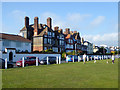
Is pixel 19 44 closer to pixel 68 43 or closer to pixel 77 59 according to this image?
pixel 77 59

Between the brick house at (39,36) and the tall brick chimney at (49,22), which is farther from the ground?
the tall brick chimney at (49,22)

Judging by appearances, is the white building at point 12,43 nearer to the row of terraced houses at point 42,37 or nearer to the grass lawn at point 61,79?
the row of terraced houses at point 42,37

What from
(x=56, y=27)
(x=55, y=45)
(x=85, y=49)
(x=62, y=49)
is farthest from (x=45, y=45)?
(x=85, y=49)

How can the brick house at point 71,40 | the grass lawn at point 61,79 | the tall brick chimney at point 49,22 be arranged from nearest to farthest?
the grass lawn at point 61,79 → the tall brick chimney at point 49,22 → the brick house at point 71,40

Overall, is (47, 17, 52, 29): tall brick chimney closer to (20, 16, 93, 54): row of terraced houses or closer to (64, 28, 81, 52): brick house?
(20, 16, 93, 54): row of terraced houses

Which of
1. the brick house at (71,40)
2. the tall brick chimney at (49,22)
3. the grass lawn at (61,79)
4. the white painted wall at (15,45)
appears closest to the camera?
the grass lawn at (61,79)

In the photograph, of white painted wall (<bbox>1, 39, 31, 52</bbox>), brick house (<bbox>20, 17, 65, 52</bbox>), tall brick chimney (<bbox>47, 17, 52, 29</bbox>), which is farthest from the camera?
tall brick chimney (<bbox>47, 17, 52, 29</bbox>)

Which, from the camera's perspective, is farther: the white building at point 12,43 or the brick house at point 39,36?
the brick house at point 39,36

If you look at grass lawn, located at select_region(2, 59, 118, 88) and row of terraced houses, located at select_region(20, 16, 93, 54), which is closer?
grass lawn, located at select_region(2, 59, 118, 88)

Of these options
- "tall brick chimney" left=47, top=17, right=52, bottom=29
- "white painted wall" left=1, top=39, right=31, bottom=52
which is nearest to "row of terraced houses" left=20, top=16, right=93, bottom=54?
"tall brick chimney" left=47, top=17, right=52, bottom=29

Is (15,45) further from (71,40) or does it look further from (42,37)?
(71,40)

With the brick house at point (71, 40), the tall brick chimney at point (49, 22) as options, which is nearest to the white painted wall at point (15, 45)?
the tall brick chimney at point (49, 22)

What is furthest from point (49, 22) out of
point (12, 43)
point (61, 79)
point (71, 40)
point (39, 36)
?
point (61, 79)

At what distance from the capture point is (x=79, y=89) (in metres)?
6.33
